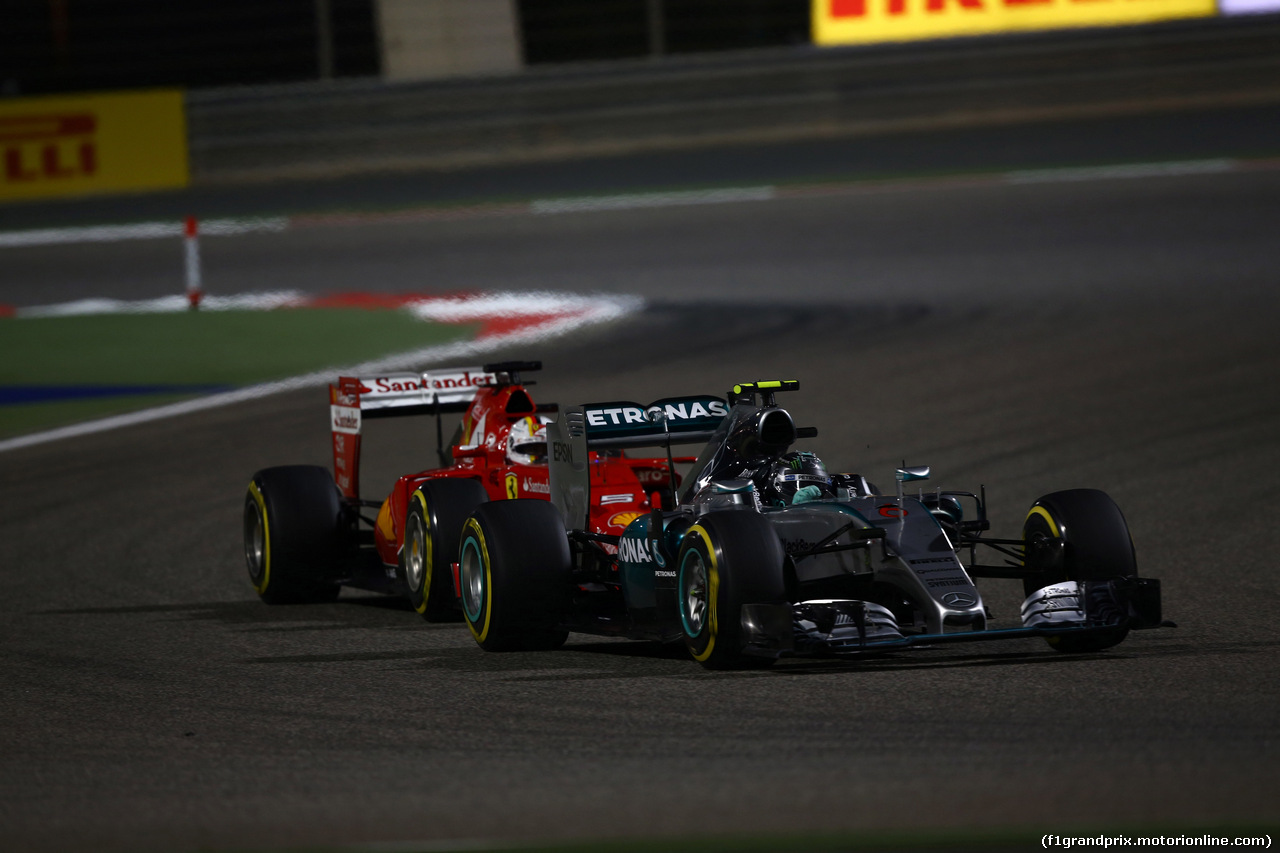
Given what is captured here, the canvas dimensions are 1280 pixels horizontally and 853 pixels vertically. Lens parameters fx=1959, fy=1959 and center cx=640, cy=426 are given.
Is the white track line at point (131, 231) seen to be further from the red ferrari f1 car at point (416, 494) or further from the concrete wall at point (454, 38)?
the red ferrari f1 car at point (416, 494)

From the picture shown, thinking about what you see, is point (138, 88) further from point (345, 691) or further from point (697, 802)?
point (697, 802)

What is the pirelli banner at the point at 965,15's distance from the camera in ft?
84.2

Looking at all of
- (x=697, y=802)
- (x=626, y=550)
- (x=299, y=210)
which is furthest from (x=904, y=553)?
(x=299, y=210)

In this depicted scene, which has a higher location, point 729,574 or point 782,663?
point 729,574

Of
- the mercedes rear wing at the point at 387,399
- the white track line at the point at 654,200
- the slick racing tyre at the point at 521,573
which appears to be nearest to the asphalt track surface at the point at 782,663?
the slick racing tyre at the point at 521,573

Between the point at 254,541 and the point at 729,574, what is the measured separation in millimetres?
3948

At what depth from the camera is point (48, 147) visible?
1051 inches

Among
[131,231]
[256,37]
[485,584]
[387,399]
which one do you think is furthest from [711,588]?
[256,37]

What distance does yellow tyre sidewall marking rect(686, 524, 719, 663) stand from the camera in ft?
23.4

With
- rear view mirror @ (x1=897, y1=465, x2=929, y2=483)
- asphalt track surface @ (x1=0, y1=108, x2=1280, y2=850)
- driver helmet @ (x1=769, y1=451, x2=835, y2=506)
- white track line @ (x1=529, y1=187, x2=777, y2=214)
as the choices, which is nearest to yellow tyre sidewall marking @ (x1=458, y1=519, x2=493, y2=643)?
asphalt track surface @ (x1=0, y1=108, x2=1280, y2=850)

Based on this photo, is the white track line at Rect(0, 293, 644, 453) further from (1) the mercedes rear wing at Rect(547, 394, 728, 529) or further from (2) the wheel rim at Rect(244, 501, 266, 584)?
(1) the mercedes rear wing at Rect(547, 394, 728, 529)

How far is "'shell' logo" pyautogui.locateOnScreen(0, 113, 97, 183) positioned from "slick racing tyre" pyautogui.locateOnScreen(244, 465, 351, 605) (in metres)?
17.7

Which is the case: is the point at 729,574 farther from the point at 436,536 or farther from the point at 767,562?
the point at 436,536

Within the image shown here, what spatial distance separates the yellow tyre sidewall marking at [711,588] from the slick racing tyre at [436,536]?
66.4 inches
